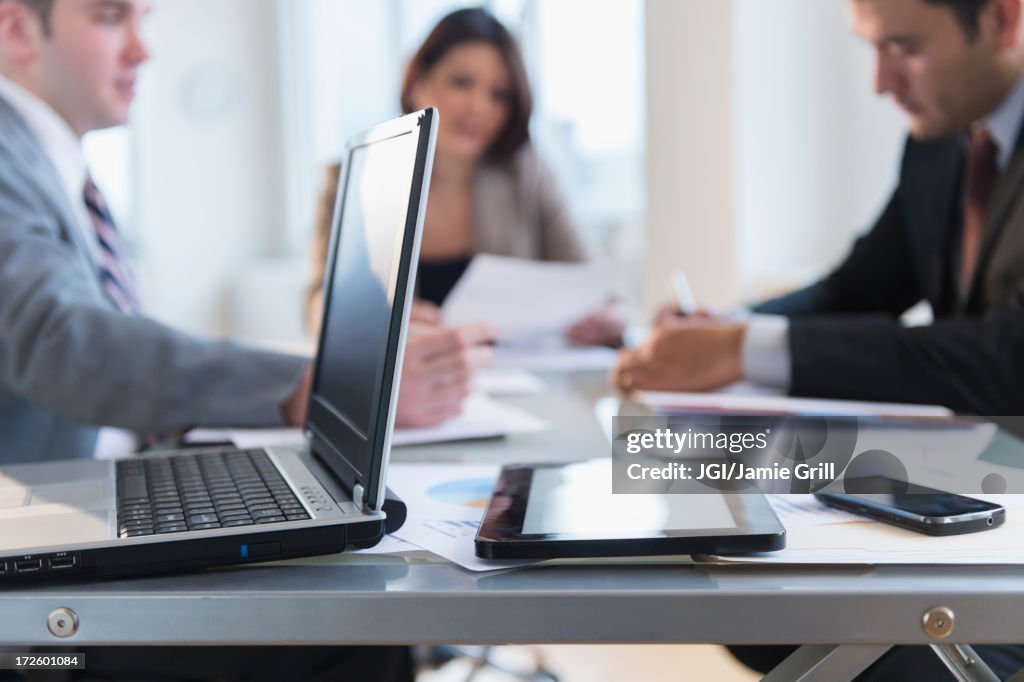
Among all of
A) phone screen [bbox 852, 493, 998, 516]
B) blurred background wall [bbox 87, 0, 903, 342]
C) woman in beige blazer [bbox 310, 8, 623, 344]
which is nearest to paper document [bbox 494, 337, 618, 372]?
blurred background wall [bbox 87, 0, 903, 342]

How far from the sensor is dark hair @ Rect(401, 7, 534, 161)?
101 inches

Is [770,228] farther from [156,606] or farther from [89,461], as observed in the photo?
[156,606]

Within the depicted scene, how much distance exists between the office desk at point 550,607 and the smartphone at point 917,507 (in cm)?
6

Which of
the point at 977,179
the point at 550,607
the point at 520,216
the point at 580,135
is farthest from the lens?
the point at 580,135

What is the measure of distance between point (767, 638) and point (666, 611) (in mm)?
56

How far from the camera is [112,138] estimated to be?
16.2 ft

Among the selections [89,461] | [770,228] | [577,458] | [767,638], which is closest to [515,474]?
[577,458]

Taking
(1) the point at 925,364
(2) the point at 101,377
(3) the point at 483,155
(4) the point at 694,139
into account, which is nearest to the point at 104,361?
(2) the point at 101,377

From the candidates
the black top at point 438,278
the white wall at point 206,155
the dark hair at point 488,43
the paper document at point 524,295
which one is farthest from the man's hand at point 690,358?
the white wall at point 206,155

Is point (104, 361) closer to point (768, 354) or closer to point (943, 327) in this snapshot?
point (768, 354)

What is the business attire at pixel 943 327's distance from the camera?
3.67 feet

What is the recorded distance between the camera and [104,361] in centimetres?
96

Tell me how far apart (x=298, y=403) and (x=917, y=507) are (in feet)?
2.12

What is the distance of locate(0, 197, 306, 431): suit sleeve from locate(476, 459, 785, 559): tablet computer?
0.42 m
